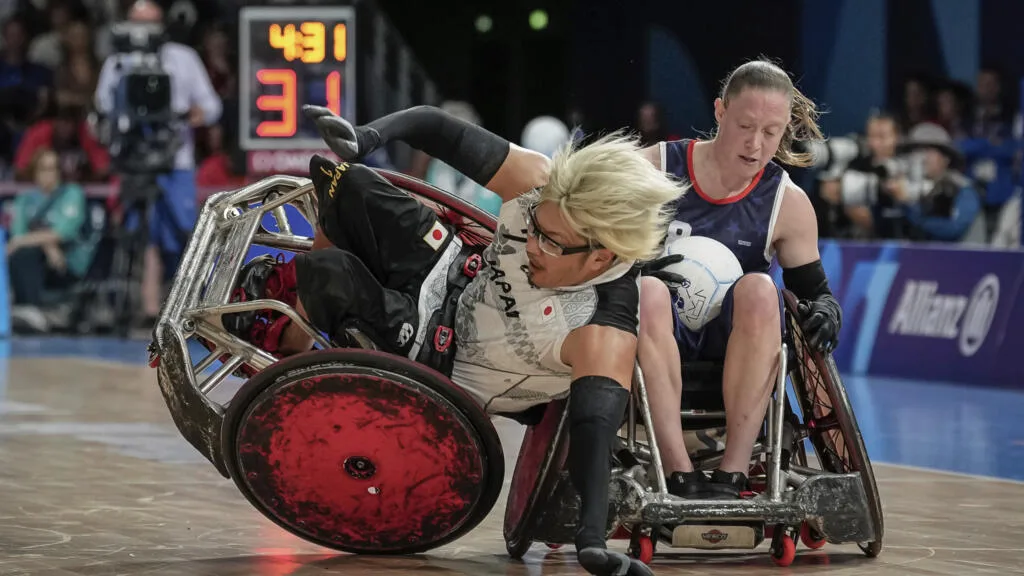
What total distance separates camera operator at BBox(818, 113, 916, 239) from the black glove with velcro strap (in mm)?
8832

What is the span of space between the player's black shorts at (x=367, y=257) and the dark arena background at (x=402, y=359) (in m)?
0.29

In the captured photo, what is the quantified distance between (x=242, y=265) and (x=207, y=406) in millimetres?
562

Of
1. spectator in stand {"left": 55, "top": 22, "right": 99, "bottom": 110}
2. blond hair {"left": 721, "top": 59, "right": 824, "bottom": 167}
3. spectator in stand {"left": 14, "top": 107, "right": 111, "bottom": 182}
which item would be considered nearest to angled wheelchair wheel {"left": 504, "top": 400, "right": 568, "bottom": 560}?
blond hair {"left": 721, "top": 59, "right": 824, "bottom": 167}

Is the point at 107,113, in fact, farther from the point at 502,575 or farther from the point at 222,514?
the point at 502,575

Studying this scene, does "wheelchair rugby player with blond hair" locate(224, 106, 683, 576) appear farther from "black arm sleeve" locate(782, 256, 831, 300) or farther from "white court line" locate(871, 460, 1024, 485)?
"white court line" locate(871, 460, 1024, 485)

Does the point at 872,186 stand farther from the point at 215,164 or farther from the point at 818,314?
the point at 818,314

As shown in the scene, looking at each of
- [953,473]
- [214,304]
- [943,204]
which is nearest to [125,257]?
[943,204]

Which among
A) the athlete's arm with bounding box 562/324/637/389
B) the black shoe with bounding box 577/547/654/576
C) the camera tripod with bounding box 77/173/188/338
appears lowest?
the camera tripod with bounding box 77/173/188/338

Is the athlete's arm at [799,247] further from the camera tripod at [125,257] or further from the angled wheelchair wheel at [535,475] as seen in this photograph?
the camera tripod at [125,257]

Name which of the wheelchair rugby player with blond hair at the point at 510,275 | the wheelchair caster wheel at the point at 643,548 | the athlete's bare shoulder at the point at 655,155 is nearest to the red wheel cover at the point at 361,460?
the wheelchair rugby player with blond hair at the point at 510,275

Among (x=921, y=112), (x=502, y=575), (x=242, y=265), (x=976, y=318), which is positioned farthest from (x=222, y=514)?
(x=921, y=112)

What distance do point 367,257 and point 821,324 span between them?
1.33 m

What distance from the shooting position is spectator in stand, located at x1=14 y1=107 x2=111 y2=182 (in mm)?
16094

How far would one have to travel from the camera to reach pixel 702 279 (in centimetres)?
516
